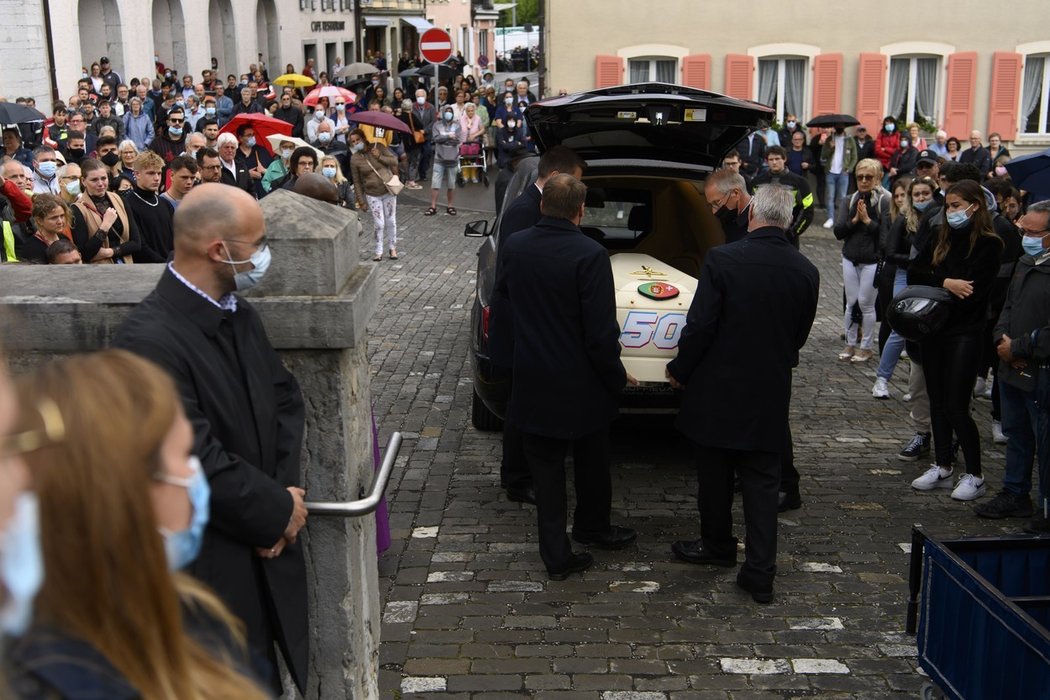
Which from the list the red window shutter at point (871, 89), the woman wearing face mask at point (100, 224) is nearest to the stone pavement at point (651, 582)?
the woman wearing face mask at point (100, 224)

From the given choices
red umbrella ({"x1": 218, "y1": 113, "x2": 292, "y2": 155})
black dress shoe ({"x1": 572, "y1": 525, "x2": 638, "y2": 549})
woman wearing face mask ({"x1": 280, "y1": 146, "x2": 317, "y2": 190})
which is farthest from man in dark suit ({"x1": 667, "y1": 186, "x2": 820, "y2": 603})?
red umbrella ({"x1": 218, "y1": 113, "x2": 292, "y2": 155})

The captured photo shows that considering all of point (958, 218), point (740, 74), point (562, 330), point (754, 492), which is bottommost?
point (754, 492)

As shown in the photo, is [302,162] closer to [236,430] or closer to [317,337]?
[317,337]

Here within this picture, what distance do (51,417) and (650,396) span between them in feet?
18.0

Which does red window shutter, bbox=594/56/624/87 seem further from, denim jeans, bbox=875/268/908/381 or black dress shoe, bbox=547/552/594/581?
black dress shoe, bbox=547/552/594/581

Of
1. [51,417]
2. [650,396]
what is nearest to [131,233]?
[650,396]

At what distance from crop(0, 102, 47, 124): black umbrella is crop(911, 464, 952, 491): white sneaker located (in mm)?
13379

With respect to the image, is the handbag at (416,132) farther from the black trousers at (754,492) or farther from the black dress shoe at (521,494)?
the black trousers at (754,492)

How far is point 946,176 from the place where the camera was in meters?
7.68

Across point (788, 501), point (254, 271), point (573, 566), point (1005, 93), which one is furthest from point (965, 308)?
point (1005, 93)

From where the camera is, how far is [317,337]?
3.61m

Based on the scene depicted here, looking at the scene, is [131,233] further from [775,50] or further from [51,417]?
[775,50]

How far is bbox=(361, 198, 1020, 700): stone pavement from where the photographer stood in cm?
484

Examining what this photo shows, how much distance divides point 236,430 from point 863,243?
25.3 ft
